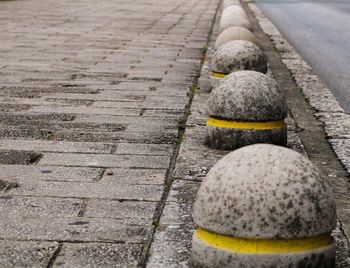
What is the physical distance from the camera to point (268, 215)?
2523 millimetres

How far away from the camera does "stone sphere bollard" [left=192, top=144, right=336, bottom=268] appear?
2531mm

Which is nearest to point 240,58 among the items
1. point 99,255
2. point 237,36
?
point 237,36

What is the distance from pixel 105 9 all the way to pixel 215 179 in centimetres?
1710

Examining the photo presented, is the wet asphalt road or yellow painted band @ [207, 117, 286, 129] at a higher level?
yellow painted band @ [207, 117, 286, 129]

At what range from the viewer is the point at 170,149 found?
4.74 m

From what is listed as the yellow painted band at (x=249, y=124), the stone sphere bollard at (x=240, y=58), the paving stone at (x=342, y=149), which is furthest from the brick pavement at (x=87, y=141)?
the paving stone at (x=342, y=149)

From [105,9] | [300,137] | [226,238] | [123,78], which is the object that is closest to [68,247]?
[226,238]

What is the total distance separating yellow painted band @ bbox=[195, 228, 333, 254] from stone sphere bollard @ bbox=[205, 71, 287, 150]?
6.33 ft

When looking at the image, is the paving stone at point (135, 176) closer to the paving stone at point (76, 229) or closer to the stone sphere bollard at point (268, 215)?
the paving stone at point (76, 229)

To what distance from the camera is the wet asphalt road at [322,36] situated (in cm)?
899

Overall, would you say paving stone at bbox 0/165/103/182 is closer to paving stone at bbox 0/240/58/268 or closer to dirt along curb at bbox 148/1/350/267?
dirt along curb at bbox 148/1/350/267

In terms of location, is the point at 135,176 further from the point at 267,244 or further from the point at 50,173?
the point at 267,244

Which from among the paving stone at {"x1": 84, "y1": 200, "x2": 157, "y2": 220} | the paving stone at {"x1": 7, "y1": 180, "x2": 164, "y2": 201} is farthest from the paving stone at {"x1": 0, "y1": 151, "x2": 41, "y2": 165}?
the paving stone at {"x1": 84, "y1": 200, "x2": 157, "y2": 220}

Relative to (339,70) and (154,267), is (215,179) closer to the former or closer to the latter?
(154,267)
